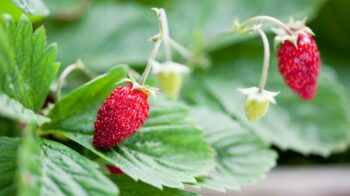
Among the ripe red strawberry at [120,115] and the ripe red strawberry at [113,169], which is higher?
the ripe red strawberry at [120,115]

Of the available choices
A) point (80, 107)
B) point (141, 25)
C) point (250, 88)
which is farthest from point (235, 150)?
point (141, 25)

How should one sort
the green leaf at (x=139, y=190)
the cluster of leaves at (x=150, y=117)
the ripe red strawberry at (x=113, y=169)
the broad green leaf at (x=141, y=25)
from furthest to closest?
1. the broad green leaf at (x=141, y=25)
2. the ripe red strawberry at (x=113, y=169)
3. the green leaf at (x=139, y=190)
4. the cluster of leaves at (x=150, y=117)

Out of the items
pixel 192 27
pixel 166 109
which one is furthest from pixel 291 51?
pixel 192 27

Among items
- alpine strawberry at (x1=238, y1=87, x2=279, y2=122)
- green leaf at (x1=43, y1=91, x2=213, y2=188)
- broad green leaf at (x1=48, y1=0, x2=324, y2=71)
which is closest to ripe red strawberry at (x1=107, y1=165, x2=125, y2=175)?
green leaf at (x1=43, y1=91, x2=213, y2=188)

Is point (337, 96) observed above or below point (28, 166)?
above

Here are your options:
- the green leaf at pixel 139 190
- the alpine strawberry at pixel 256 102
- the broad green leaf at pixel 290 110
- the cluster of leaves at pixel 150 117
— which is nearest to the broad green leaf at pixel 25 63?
the cluster of leaves at pixel 150 117

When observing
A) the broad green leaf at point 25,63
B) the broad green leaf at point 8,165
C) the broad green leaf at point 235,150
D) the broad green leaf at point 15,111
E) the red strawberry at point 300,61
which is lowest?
the broad green leaf at point 8,165

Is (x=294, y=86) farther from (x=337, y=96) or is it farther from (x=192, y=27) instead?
(x=192, y=27)

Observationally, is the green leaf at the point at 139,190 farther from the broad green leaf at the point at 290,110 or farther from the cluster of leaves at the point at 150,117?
the broad green leaf at the point at 290,110
